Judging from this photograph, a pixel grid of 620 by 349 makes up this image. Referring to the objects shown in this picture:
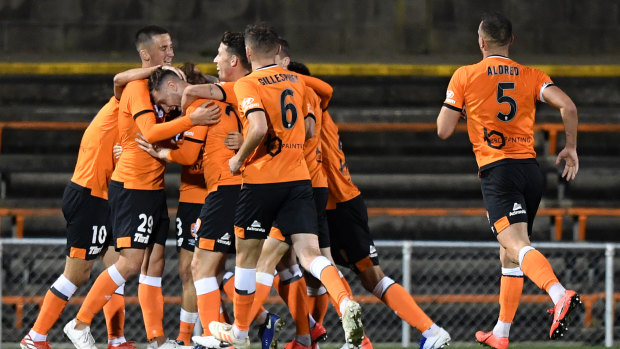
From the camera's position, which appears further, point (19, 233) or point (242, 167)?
point (19, 233)

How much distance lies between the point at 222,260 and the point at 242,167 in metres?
0.82

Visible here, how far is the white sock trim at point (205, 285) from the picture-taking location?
25.4 feet

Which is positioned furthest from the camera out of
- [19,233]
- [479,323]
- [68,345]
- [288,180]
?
[19,233]

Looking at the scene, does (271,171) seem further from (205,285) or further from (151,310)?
(151,310)

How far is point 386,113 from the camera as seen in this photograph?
556 inches

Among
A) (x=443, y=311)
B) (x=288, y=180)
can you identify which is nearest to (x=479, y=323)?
(x=443, y=311)

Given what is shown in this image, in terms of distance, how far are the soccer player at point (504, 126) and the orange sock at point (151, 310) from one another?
2.39m

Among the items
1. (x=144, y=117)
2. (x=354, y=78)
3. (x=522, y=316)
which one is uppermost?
(x=144, y=117)

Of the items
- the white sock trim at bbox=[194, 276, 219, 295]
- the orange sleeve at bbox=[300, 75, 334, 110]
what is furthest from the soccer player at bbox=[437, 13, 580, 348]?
the white sock trim at bbox=[194, 276, 219, 295]

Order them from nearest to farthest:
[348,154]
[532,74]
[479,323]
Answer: [532,74], [479,323], [348,154]

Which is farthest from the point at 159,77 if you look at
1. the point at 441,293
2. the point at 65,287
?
the point at 441,293

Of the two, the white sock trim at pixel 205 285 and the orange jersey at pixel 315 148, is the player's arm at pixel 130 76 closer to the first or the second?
the orange jersey at pixel 315 148

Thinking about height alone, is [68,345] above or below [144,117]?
below

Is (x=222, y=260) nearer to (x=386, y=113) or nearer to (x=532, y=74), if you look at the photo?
(x=532, y=74)
